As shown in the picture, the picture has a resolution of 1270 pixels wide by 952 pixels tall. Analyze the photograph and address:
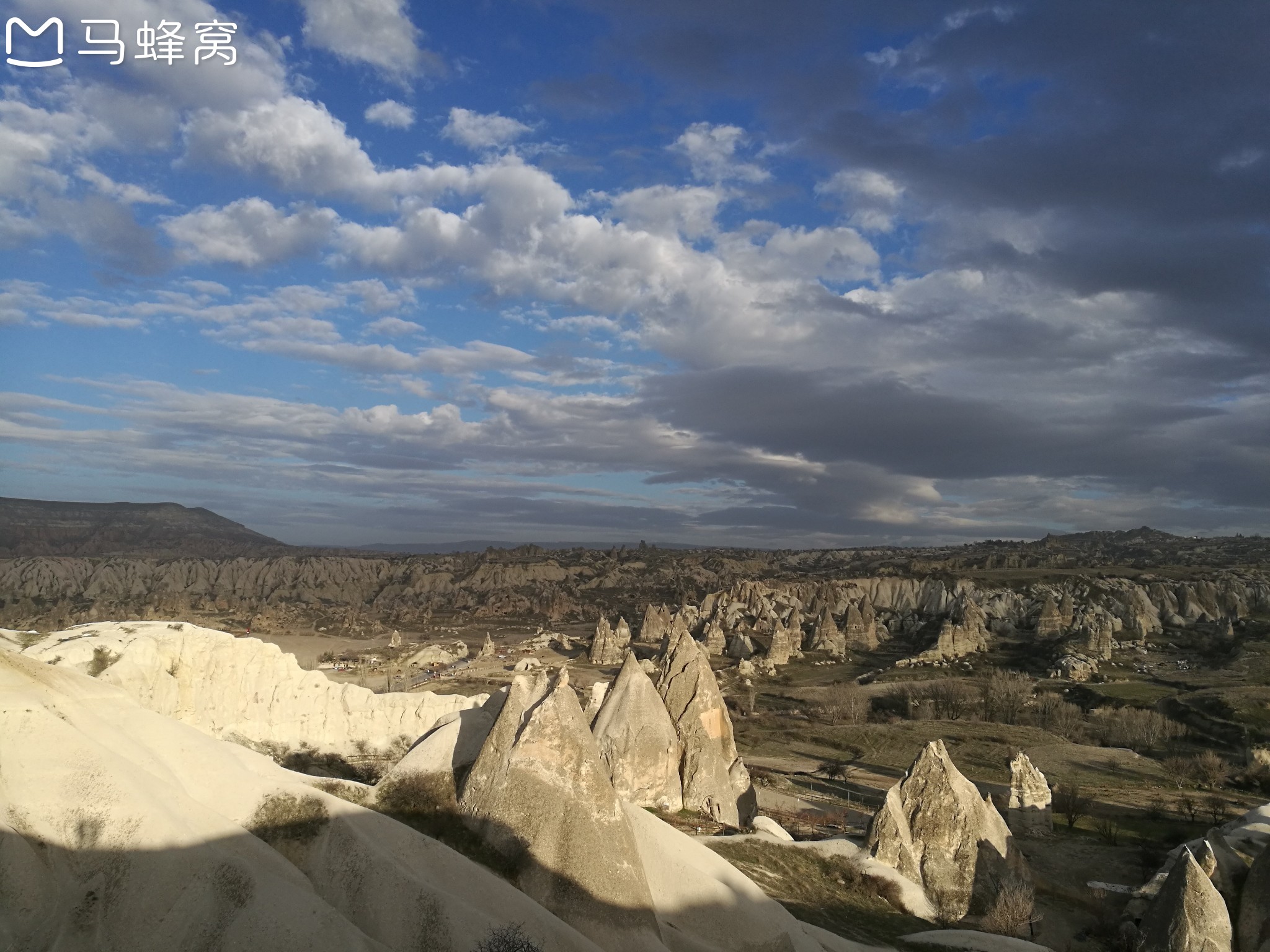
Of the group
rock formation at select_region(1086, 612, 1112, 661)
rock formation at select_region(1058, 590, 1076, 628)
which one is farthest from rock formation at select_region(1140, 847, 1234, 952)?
rock formation at select_region(1058, 590, 1076, 628)

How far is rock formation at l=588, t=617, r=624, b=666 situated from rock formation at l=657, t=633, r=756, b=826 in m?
45.7

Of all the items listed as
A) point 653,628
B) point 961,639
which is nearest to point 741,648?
point 653,628

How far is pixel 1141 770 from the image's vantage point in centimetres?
3922

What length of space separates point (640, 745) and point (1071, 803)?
64.2 feet

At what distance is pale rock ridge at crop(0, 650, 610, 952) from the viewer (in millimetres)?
8578

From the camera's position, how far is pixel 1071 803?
3155cm

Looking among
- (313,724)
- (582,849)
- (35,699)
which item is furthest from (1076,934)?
(35,699)

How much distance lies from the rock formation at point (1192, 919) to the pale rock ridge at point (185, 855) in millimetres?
14179

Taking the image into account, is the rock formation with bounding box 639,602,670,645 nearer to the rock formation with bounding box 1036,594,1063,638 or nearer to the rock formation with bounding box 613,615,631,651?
the rock formation with bounding box 613,615,631,651

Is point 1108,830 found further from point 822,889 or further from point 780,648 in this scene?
point 780,648

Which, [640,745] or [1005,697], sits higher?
[640,745]

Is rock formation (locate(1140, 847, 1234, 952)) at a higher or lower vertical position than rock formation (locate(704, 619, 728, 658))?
higher

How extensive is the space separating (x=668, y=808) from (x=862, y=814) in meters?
11.3

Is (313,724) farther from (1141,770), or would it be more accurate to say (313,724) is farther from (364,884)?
(1141,770)
